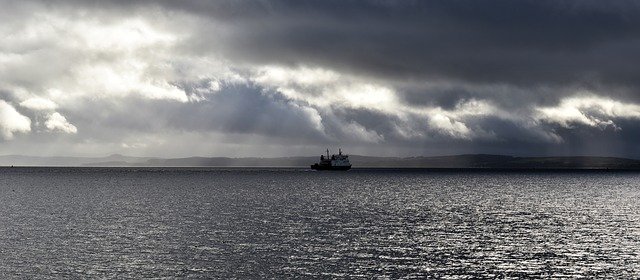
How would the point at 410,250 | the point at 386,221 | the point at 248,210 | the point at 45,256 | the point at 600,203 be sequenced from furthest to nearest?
the point at 600,203, the point at 248,210, the point at 386,221, the point at 410,250, the point at 45,256

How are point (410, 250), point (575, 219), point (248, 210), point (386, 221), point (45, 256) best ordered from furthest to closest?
1. point (248, 210)
2. point (575, 219)
3. point (386, 221)
4. point (410, 250)
5. point (45, 256)

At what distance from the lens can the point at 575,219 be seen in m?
102

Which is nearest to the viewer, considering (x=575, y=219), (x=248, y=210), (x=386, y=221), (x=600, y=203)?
(x=386, y=221)

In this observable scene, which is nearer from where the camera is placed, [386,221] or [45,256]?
[45,256]

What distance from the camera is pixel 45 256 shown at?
59750mm

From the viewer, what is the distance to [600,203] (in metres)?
142

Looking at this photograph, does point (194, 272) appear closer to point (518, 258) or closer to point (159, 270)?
point (159, 270)

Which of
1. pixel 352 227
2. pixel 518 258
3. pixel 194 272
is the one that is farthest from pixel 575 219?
pixel 194 272

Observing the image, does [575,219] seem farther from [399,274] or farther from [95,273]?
[95,273]

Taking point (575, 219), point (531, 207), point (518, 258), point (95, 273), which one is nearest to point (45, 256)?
point (95, 273)

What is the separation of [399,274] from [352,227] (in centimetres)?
3388

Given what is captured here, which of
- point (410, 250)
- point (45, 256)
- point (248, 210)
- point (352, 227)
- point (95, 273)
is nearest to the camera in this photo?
point (95, 273)

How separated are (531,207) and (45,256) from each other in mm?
96044

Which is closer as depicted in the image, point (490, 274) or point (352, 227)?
point (490, 274)
